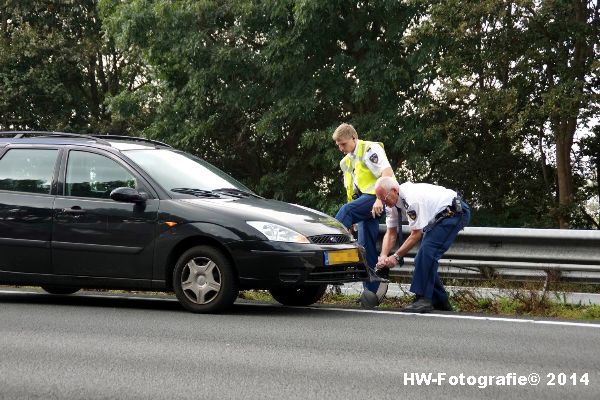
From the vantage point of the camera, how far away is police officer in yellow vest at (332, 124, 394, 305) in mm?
10781

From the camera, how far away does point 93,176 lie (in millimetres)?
10219

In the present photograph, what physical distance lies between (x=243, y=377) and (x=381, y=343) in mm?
1589

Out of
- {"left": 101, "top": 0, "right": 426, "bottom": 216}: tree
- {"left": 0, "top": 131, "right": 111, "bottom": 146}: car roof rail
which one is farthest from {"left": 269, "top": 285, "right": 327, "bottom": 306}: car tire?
{"left": 101, "top": 0, "right": 426, "bottom": 216}: tree

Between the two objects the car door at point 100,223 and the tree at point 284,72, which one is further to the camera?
the tree at point 284,72

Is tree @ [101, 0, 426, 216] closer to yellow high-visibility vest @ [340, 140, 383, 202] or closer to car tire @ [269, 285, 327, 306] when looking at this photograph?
yellow high-visibility vest @ [340, 140, 383, 202]

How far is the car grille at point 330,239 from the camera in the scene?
9406 mm

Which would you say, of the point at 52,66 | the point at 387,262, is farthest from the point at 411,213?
the point at 52,66

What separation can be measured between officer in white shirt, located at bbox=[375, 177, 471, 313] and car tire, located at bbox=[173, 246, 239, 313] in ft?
4.79

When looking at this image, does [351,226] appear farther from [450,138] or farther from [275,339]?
[450,138]

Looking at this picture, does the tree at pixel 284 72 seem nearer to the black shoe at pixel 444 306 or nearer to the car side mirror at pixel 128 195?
the black shoe at pixel 444 306

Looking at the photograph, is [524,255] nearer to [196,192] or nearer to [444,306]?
[444,306]

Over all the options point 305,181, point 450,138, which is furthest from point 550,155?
point 305,181

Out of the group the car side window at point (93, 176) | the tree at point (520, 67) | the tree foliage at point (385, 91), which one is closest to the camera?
the car side window at point (93, 176)

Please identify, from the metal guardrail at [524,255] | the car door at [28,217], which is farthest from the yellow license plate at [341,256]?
the car door at [28,217]
